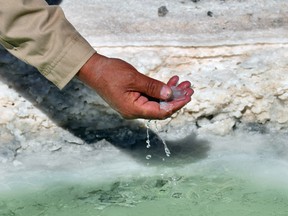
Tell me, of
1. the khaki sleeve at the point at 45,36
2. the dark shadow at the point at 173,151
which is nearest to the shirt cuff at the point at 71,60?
the khaki sleeve at the point at 45,36

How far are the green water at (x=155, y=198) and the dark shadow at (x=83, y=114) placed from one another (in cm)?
16

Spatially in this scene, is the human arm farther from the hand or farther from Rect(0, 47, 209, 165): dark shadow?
Rect(0, 47, 209, 165): dark shadow

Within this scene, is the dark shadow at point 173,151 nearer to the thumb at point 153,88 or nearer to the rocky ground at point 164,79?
the rocky ground at point 164,79

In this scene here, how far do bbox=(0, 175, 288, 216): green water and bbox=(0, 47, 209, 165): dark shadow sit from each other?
0.53 feet

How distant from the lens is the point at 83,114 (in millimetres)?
3256

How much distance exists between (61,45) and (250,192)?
86 centimetres

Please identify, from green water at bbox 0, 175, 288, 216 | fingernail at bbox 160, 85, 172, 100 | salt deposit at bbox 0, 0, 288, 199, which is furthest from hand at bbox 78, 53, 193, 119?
salt deposit at bbox 0, 0, 288, 199

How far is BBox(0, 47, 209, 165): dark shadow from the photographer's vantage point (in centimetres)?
322

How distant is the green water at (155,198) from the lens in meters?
2.93

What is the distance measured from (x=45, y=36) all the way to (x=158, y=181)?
73cm

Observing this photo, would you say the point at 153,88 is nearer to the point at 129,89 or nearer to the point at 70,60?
the point at 129,89

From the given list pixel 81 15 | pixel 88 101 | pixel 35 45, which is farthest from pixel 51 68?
pixel 81 15

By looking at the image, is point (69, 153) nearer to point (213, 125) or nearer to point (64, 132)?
point (64, 132)

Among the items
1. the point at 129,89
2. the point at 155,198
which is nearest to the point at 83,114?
the point at 155,198
